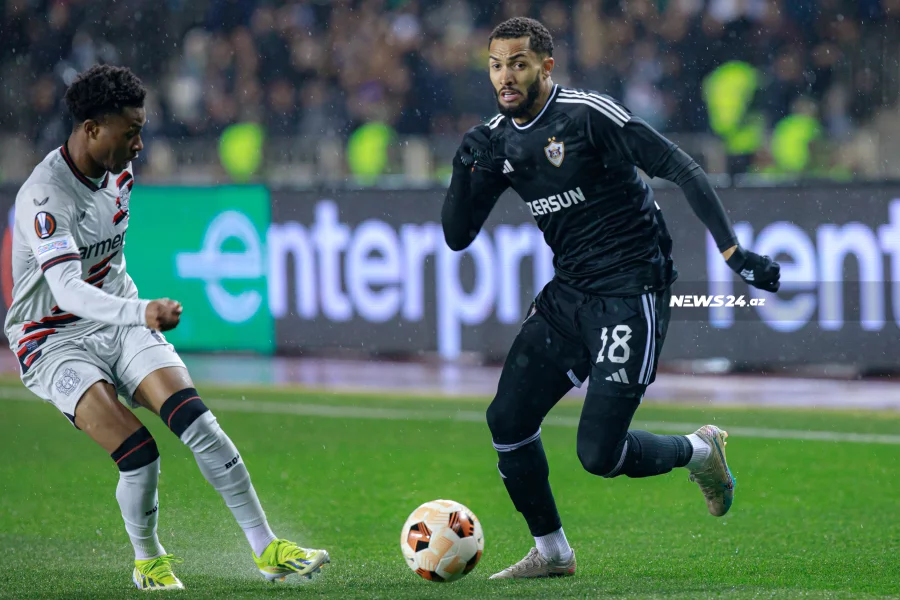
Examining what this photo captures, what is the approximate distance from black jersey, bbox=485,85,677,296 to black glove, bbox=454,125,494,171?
→ 3 centimetres

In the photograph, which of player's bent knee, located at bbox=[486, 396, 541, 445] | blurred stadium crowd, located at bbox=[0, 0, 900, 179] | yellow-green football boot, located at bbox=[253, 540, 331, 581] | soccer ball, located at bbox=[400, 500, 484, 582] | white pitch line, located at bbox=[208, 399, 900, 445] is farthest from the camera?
blurred stadium crowd, located at bbox=[0, 0, 900, 179]

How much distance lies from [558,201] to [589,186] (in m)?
0.14

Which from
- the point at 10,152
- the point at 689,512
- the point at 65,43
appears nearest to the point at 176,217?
the point at 10,152

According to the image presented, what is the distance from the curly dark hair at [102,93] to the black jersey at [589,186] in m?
1.45

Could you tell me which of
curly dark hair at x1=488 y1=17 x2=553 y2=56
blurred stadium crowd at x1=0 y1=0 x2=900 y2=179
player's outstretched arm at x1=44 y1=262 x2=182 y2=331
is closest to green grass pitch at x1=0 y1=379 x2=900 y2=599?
player's outstretched arm at x1=44 y1=262 x2=182 y2=331

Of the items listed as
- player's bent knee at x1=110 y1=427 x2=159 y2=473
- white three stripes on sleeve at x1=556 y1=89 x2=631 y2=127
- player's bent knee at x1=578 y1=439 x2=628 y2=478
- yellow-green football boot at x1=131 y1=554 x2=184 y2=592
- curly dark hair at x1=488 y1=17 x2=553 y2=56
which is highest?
curly dark hair at x1=488 y1=17 x2=553 y2=56

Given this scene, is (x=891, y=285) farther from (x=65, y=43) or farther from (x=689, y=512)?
(x=65, y=43)

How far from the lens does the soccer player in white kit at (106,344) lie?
5.01m

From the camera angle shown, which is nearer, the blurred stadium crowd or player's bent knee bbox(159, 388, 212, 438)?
player's bent knee bbox(159, 388, 212, 438)

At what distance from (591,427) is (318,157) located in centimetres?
936

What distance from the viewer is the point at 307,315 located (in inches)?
489

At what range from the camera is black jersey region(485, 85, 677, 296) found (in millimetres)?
5188

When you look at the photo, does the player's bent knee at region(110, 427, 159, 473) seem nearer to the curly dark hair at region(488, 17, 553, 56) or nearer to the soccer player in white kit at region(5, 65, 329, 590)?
the soccer player in white kit at region(5, 65, 329, 590)

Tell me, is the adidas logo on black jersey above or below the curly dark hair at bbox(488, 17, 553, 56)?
below
